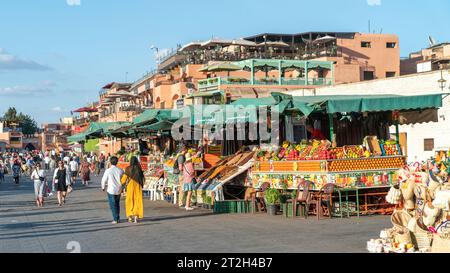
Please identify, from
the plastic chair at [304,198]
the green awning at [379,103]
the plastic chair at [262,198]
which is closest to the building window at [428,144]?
the green awning at [379,103]

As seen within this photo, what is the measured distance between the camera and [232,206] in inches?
661

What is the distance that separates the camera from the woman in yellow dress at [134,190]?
1492cm

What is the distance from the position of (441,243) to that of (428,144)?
2395 cm

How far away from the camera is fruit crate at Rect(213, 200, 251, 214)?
16766 mm

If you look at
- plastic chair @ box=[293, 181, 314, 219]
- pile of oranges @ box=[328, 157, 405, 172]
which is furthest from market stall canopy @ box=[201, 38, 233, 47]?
plastic chair @ box=[293, 181, 314, 219]

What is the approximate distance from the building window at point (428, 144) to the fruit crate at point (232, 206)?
17.3m

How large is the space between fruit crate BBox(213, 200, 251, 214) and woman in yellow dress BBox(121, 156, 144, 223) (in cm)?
239

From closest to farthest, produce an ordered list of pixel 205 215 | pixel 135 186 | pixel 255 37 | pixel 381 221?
pixel 381 221
pixel 135 186
pixel 205 215
pixel 255 37

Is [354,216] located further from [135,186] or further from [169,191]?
[169,191]

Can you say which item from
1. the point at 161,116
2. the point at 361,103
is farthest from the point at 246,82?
the point at 361,103

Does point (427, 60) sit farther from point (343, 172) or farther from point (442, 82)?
point (343, 172)
